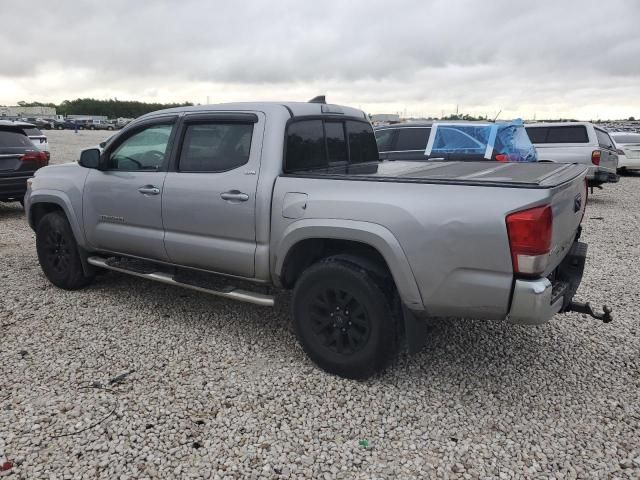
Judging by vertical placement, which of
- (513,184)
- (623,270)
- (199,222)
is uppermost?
(513,184)

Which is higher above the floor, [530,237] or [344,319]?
[530,237]

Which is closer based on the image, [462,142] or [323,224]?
[323,224]

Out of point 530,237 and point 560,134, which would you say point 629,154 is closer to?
point 560,134

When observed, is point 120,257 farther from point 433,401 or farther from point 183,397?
point 433,401

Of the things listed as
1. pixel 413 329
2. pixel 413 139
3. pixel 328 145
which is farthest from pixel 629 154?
pixel 413 329

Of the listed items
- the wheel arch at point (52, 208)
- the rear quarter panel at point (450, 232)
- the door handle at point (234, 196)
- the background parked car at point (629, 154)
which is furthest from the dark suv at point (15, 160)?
the background parked car at point (629, 154)

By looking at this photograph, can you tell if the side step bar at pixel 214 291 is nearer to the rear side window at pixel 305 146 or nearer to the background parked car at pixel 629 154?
the rear side window at pixel 305 146

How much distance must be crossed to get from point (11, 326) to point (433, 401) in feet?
11.6

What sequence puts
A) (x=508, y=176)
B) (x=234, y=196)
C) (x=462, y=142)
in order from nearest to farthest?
(x=508, y=176) < (x=234, y=196) < (x=462, y=142)

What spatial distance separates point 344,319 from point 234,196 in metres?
1.19

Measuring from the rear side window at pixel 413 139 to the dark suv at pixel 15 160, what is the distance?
6.68 meters

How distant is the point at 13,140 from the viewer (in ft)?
28.9

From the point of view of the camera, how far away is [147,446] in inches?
109

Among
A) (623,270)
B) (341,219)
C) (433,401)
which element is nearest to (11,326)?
(341,219)
